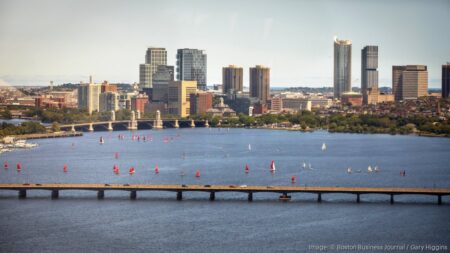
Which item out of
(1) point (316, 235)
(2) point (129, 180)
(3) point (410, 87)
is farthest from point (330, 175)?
(3) point (410, 87)

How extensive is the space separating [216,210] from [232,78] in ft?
346

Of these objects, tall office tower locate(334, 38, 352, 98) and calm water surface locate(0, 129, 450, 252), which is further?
tall office tower locate(334, 38, 352, 98)

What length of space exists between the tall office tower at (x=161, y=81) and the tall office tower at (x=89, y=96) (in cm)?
893

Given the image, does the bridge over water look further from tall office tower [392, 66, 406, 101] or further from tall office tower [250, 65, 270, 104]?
tall office tower [250, 65, 270, 104]

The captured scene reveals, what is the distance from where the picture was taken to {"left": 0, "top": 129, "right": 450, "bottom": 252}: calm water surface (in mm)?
29203

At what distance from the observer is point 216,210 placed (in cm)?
3391

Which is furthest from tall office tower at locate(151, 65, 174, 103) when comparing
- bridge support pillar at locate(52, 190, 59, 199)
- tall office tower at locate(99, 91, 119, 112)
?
bridge support pillar at locate(52, 190, 59, 199)

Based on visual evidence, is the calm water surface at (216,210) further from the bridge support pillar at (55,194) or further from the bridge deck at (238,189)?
the bridge support pillar at (55,194)

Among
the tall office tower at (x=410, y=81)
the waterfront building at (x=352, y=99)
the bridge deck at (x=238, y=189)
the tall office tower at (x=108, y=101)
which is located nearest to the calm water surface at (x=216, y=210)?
the bridge deck at (x=238, y=189)

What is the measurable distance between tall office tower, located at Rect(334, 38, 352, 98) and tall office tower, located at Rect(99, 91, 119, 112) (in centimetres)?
4508

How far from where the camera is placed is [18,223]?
3122cm

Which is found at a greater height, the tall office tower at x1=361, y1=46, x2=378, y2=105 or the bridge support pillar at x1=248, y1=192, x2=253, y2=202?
the tall office tower at x1=361, y1=46, x2=378, y2=105

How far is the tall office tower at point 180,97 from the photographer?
113 metres

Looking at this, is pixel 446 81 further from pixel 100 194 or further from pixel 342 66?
pixel 100 194
